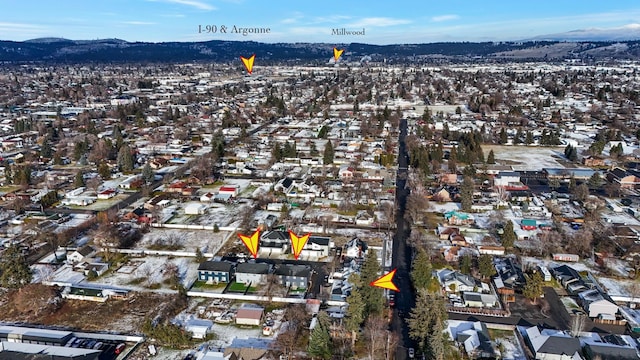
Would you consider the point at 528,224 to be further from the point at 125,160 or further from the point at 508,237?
the point at 125,160

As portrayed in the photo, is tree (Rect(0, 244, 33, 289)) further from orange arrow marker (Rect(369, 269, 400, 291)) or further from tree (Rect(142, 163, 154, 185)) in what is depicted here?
orange arrow marker (Rect(369, 269, 400, 291))

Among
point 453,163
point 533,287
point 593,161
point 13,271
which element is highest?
point 13,271

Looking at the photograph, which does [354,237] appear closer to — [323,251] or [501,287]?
[323,251]

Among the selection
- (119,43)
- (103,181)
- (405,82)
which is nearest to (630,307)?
(103,181)

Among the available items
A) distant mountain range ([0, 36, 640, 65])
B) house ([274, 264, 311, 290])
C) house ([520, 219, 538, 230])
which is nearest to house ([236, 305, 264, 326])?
house ([274, 264, 311, 290])

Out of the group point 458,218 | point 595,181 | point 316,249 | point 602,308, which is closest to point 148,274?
point 316,249

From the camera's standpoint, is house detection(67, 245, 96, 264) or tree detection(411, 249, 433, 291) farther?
house detection(67, 245, 96, 264)
